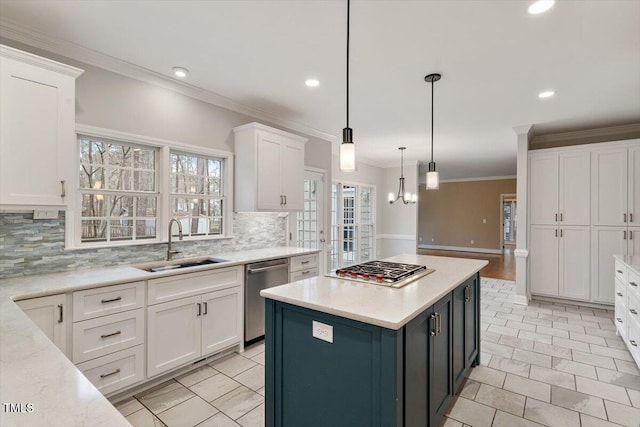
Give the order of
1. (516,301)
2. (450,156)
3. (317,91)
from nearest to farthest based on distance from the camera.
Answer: (317,91), (516,301), (450,156)

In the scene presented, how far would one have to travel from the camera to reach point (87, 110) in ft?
8.41

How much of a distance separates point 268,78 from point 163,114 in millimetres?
1073

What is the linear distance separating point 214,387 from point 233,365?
365 millimetres

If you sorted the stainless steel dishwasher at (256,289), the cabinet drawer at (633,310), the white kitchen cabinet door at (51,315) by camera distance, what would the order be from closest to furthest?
the white kitchen cabinet door at (51,315)
the cabinet drawer at (633,310)
the stainless steel dishwasher at (256,289)

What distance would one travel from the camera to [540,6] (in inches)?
77.8

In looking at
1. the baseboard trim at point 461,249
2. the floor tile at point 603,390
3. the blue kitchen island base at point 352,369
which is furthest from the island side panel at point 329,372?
the baseboard trim at point 461,249

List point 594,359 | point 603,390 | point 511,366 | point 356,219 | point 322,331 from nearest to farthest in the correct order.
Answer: point 322,331 → point 603,390 → point 511,366 → point 594,359 → point 356,219

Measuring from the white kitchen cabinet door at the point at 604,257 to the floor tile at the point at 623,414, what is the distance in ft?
8.89

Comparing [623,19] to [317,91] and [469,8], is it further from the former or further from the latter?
[317,91]

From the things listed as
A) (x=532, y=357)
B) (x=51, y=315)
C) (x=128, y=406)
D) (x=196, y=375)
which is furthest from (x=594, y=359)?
(x=51, y=315)

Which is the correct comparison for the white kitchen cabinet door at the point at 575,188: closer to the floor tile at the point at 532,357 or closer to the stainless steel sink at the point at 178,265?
the floor tile at the point at 532,357

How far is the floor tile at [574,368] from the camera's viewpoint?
2.73 m

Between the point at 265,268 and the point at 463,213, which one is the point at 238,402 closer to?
the point at 265,268

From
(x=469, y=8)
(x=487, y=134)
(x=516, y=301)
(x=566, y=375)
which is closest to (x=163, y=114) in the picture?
(x=469, y=8)
